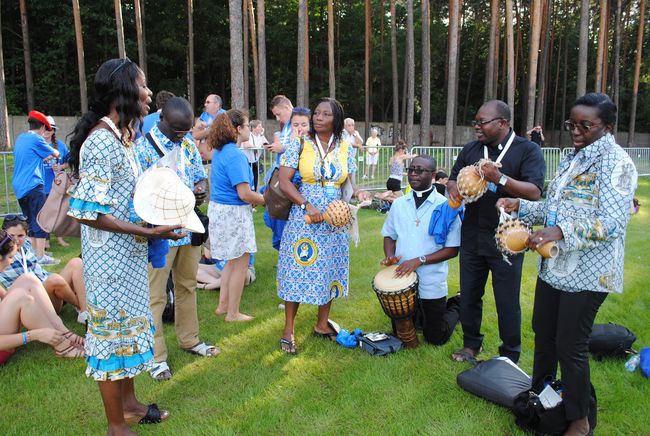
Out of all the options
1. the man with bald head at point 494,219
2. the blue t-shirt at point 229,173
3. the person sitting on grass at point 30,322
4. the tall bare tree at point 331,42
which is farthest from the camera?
the tall bare tree at point 331,42

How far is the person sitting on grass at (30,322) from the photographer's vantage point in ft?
14.0

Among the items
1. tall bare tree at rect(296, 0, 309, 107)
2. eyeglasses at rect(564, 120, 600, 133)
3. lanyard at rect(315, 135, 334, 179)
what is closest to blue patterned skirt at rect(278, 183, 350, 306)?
lanyard at rect(315, 135, 334, 179)

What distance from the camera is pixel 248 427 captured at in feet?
11.3

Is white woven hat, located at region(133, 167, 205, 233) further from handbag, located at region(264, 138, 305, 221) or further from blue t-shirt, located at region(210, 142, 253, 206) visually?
blue t-shirt, located at region(210, 142, 253, 206)

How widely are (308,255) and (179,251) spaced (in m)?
1.14

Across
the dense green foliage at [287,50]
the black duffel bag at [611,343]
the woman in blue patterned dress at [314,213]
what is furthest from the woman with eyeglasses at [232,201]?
the dense green foliage at [287,50]

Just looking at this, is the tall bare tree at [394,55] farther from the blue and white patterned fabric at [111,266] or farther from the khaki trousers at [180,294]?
the blue and white patterned fabric at [111,266]

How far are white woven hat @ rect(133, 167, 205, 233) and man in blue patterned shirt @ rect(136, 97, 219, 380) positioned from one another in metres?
0.63

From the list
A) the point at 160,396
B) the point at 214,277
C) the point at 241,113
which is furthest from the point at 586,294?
the point at 214,277

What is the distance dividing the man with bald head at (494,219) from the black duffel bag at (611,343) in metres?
0.76

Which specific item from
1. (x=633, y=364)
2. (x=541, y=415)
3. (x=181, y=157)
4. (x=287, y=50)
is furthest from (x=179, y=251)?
(x=287, y=50)

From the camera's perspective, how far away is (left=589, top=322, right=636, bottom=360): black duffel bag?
4355 mm

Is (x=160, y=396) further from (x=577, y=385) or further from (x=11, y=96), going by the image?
(x=11, y=96)

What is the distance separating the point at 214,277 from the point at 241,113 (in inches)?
97.3
